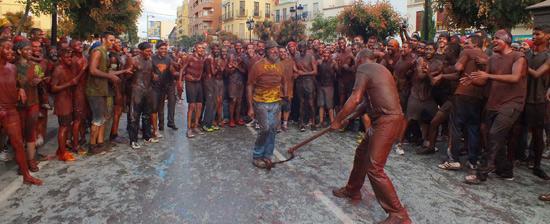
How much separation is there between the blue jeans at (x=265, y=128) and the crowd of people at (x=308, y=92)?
17mm

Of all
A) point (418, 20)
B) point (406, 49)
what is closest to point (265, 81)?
point (406, 49)

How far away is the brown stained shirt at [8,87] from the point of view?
205 inches

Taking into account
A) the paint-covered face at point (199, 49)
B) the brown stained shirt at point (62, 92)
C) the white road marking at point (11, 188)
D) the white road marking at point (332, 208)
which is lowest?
the white road marking at point (332, 208)

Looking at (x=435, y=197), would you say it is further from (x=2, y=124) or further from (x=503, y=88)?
(x=2, y=124)

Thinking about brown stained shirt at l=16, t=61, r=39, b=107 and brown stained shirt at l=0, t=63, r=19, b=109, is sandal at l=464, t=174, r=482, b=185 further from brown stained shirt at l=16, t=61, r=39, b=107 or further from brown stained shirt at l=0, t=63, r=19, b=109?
brown stained shirt at l=16, t=61, r=39, b=107

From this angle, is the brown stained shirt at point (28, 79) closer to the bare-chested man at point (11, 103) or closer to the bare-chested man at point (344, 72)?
the bare-chested man at point (11, 103)

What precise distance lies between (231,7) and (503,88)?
217 feet

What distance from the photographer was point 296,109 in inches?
415

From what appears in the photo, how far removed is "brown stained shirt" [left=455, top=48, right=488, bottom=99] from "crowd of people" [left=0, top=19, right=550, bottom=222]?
0.02 metres

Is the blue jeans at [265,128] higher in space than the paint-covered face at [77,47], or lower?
lower

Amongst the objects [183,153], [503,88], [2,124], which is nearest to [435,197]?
[503,88]

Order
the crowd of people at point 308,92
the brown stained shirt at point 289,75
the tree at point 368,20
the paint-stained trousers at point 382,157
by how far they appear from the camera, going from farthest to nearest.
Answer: the tree at point 368,20
the brown stained shirt at point 289,75
the crowd of people at point 308,92
the paint-stained trousers at point 382,157

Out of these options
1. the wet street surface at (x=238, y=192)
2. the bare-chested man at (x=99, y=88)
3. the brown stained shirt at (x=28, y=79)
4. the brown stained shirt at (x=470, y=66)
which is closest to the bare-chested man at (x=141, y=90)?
the bare-chested man at (x=99, y=88)

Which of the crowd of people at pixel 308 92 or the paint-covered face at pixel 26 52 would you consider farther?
the paint-covered face at pixel 26 52
